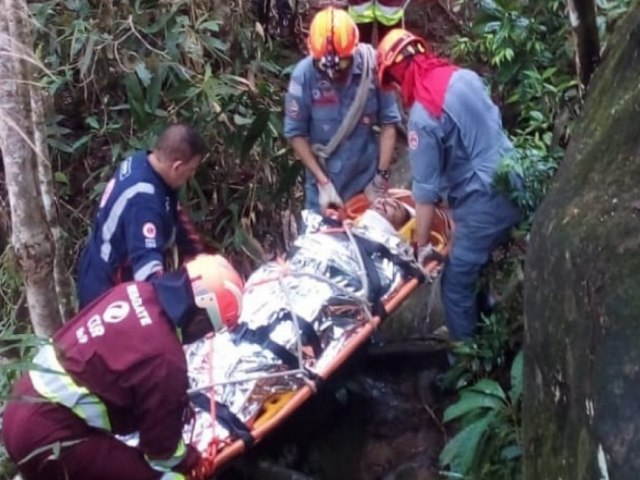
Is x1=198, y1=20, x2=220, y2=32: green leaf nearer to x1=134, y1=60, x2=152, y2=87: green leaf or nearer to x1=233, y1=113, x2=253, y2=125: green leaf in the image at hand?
x1=134, y1=60, x2=152, y2=87: green leaf

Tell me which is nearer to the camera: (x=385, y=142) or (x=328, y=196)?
(x=328, y=196)

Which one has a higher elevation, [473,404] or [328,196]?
[473,404]

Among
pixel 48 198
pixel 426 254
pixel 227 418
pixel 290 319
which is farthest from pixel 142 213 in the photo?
pixel 426 254

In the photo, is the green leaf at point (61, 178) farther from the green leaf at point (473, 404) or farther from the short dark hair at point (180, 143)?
the green leaf at point (473, 404)

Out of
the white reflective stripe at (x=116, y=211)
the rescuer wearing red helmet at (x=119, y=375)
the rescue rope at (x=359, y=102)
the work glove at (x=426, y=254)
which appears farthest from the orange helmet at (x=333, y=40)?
the rescuer wearing red helmet at (x=119, y=375)

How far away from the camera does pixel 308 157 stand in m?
6.19

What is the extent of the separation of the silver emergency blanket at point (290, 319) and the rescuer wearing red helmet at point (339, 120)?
71 cm

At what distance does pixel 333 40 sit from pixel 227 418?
1.99 m

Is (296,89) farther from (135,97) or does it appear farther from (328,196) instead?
(135,97)

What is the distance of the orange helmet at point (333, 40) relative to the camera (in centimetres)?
579

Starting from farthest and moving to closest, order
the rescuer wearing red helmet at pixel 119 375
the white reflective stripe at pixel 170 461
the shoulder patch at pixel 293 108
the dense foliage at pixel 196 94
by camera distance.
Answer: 1. the dense foliage at pixel 196 94
2. the shoulder patch at pixel 293 108
3. the white reflective stripe at pixel 170 461
4. the rescuer wearing red helmet at pixel 119 375

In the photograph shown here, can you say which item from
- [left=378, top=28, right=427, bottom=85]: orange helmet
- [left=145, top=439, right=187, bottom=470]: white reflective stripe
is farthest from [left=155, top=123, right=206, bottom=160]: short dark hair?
[left=145, top=439, right=187, bottom=470]: white reflective stripe

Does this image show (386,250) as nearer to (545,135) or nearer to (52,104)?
(545,135)

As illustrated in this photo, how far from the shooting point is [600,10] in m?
5.78
